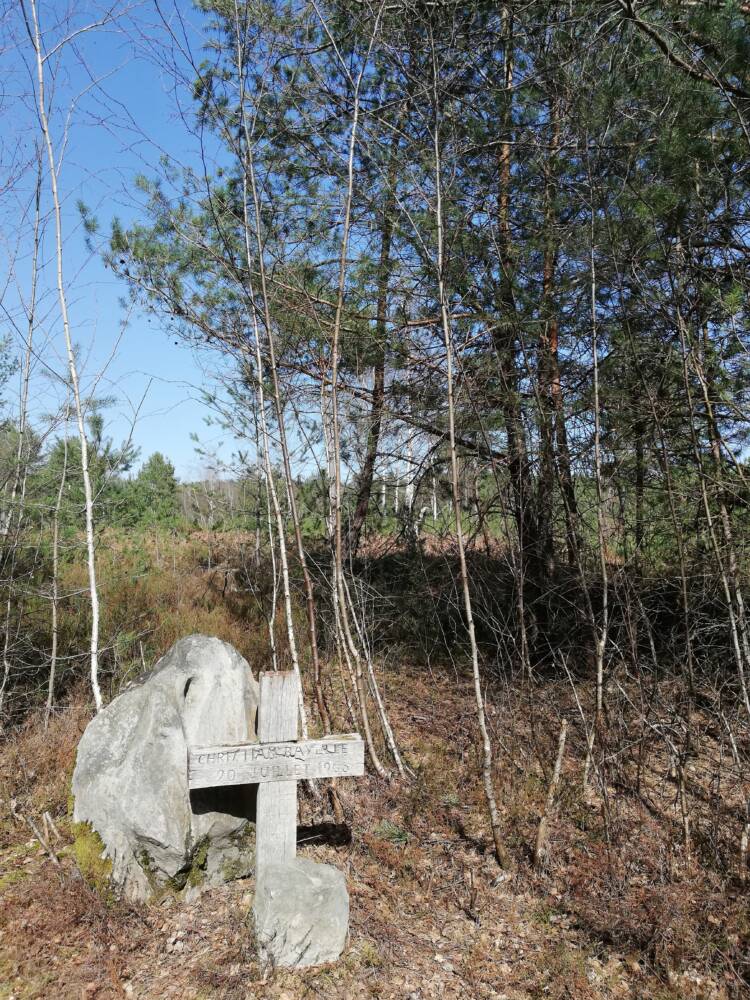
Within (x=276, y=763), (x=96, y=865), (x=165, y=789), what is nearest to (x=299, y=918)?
(x=276, y=763)

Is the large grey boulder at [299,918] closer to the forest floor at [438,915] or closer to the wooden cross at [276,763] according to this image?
the forest floor at [438,915]

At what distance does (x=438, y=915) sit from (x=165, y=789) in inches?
59.0

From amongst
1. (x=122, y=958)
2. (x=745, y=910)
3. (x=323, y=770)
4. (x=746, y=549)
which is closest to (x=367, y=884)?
(x=323, y=770)

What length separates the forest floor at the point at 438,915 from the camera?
265 centimetres

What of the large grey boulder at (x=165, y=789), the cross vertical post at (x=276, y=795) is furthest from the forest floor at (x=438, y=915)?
the cross vertical post at (x=276, y=795)

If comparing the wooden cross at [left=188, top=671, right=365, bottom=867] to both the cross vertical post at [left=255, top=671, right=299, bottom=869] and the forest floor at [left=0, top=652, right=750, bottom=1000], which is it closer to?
the cross vertical post at [left=255, top=671, right=299, bottom=869]

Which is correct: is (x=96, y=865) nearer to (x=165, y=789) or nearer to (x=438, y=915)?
(x=165, y=789)

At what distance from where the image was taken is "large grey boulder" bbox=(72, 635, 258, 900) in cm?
298

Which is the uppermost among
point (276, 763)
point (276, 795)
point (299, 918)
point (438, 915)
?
point (276, 763)

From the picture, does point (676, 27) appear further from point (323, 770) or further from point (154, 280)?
point (323, 770)

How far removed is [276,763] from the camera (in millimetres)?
3166

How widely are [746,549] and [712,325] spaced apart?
5.11 ft

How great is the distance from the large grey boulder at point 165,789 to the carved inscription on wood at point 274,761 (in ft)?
0.34

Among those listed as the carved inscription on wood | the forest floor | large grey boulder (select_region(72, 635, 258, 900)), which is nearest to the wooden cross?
the carved inscription on wood
